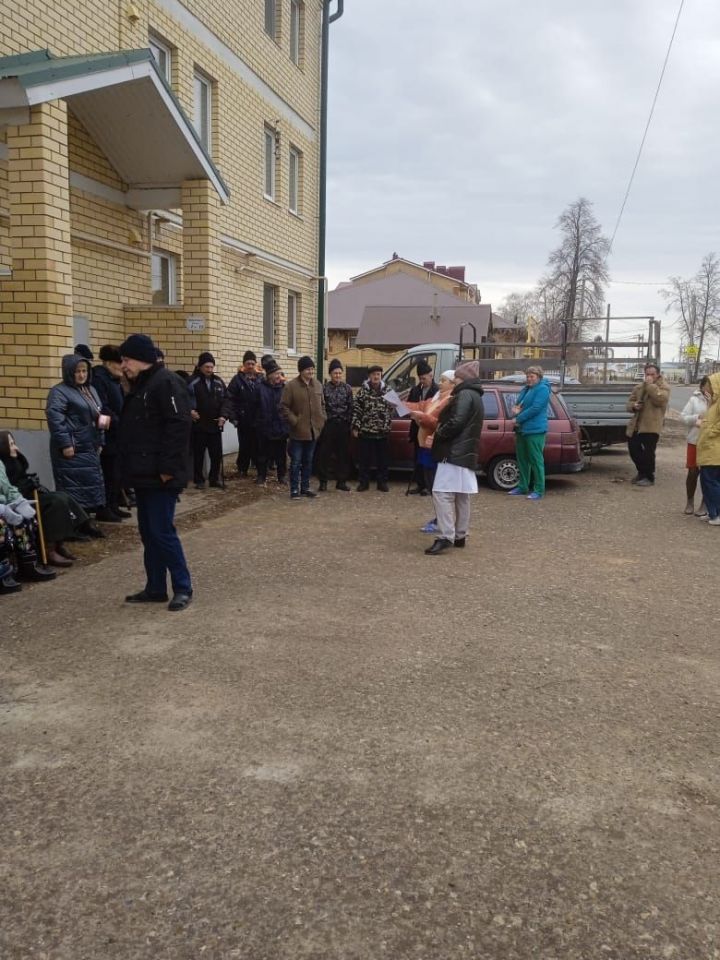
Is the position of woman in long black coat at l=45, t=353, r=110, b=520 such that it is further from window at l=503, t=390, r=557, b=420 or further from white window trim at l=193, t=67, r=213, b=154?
white window trim at l=193, t=67, r=213, b=154

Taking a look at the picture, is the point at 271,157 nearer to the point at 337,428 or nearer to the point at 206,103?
the point at 206,103

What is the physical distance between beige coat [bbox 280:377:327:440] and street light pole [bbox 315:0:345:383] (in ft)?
29.0

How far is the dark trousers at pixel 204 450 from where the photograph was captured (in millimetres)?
10578

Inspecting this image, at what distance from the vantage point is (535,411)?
10.5m

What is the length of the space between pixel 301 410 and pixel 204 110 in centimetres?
654

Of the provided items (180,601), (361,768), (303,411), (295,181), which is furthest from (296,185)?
(361,768)

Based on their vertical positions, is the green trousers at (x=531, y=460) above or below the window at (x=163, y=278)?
below

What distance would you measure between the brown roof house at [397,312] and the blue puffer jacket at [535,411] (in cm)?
1393

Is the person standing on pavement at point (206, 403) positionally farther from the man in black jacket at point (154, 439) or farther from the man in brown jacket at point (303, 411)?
the man in black jacket at point (154, 439)

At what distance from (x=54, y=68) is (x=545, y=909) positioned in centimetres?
771

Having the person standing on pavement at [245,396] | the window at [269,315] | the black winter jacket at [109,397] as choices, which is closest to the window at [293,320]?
the window at [269,315]

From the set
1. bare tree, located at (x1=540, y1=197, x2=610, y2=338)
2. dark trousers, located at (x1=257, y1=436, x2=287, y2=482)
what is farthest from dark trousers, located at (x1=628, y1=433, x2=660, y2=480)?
bare tree, located at (x1=540, y1=197, x2=610, y2=338)

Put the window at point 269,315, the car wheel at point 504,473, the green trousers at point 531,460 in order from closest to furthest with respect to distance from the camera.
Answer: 1. the green trousers at point 531,460
2. the car wheel at point 504,473
3. the window at point 269,315

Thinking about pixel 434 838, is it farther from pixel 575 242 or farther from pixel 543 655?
pixel 575 242
